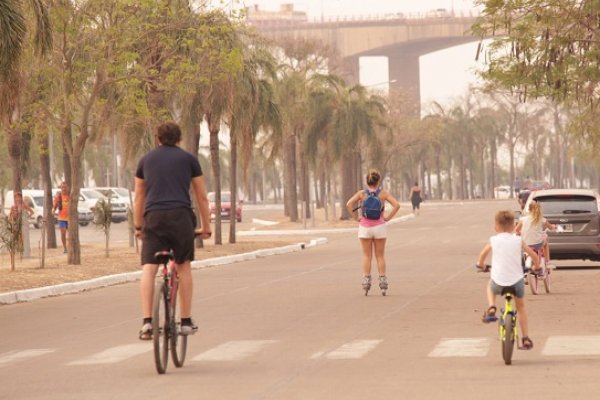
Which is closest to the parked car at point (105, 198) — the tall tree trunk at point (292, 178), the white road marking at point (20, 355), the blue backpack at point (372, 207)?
the tall tree trunk at point (292, 178)

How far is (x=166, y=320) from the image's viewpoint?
12766 millimetres

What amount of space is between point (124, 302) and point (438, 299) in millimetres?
4789

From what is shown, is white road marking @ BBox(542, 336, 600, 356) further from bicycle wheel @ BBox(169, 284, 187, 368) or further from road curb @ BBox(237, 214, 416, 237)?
road curb @ BBox(237, 214, 416, 237)

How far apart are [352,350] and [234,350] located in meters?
1.15

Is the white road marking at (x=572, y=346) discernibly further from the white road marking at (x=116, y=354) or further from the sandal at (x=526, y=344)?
the white road marking at (x=116, y=354)

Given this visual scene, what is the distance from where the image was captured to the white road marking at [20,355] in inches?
583

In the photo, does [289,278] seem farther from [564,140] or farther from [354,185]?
[564,140]

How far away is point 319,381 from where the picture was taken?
12102mm

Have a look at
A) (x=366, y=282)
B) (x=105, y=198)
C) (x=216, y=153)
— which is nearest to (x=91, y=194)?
(x=105, y=198)

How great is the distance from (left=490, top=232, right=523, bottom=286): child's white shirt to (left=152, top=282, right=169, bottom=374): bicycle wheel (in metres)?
3.02

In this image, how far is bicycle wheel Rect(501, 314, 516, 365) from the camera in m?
12.9

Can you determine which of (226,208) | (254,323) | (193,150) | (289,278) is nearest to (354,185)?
(226,208)

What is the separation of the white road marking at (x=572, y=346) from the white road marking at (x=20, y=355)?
4964 mm

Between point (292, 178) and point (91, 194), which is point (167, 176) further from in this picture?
point (292, 178)
